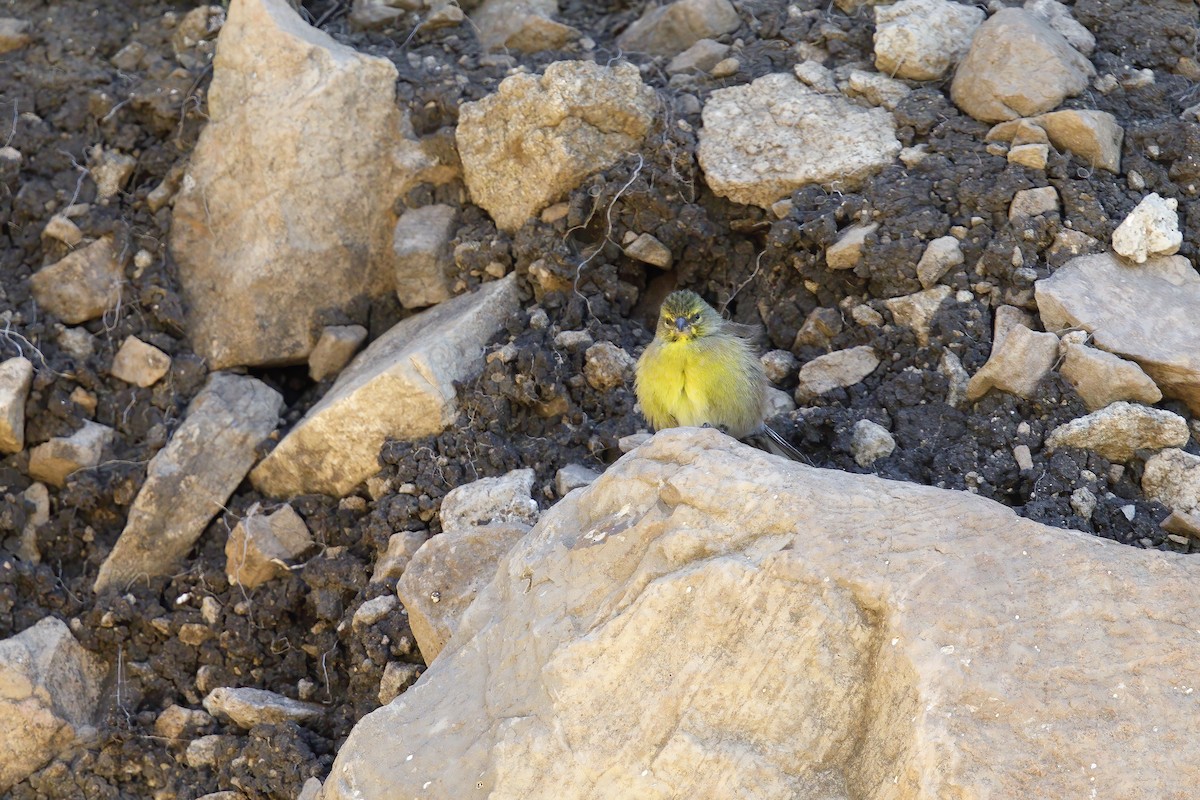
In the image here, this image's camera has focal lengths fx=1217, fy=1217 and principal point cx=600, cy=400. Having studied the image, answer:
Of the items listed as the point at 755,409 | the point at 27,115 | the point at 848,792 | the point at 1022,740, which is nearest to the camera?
the point at 1022,740

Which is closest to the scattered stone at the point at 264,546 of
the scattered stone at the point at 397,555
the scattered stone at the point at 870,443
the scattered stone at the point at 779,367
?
the scattered stone at the point at 397,555

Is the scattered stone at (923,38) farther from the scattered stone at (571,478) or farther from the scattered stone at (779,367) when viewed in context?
the scattered stone at (571,478)

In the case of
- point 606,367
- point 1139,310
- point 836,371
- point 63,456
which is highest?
point 1139,310

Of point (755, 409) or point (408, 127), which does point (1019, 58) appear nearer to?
point (755, 409)

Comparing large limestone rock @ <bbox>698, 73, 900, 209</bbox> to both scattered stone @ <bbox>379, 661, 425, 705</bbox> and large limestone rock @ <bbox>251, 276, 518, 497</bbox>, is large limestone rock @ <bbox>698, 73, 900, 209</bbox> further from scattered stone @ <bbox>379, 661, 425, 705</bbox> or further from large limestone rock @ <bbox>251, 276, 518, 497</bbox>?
scattered stone @ <bbox>379, 661, 425, 705</bbox>

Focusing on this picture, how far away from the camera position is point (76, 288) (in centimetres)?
618

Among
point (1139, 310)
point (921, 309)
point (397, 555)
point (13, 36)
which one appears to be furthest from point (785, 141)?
point (13, 36)

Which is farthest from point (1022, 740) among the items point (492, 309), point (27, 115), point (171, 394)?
point (27, 115)

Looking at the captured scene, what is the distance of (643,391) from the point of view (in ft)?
17.3

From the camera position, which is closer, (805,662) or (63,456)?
(805,662)

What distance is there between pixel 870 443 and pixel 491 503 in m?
1.56

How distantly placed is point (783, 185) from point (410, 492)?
2.24 m

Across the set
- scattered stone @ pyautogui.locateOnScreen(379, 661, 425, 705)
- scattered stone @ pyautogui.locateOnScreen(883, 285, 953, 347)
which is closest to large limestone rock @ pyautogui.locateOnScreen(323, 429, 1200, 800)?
scattered stone @ pyautogui.locateOnScreen(379, 661, 425, 705)

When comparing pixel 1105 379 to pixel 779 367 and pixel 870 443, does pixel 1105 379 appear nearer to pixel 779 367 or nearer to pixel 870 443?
pixel 870 443
